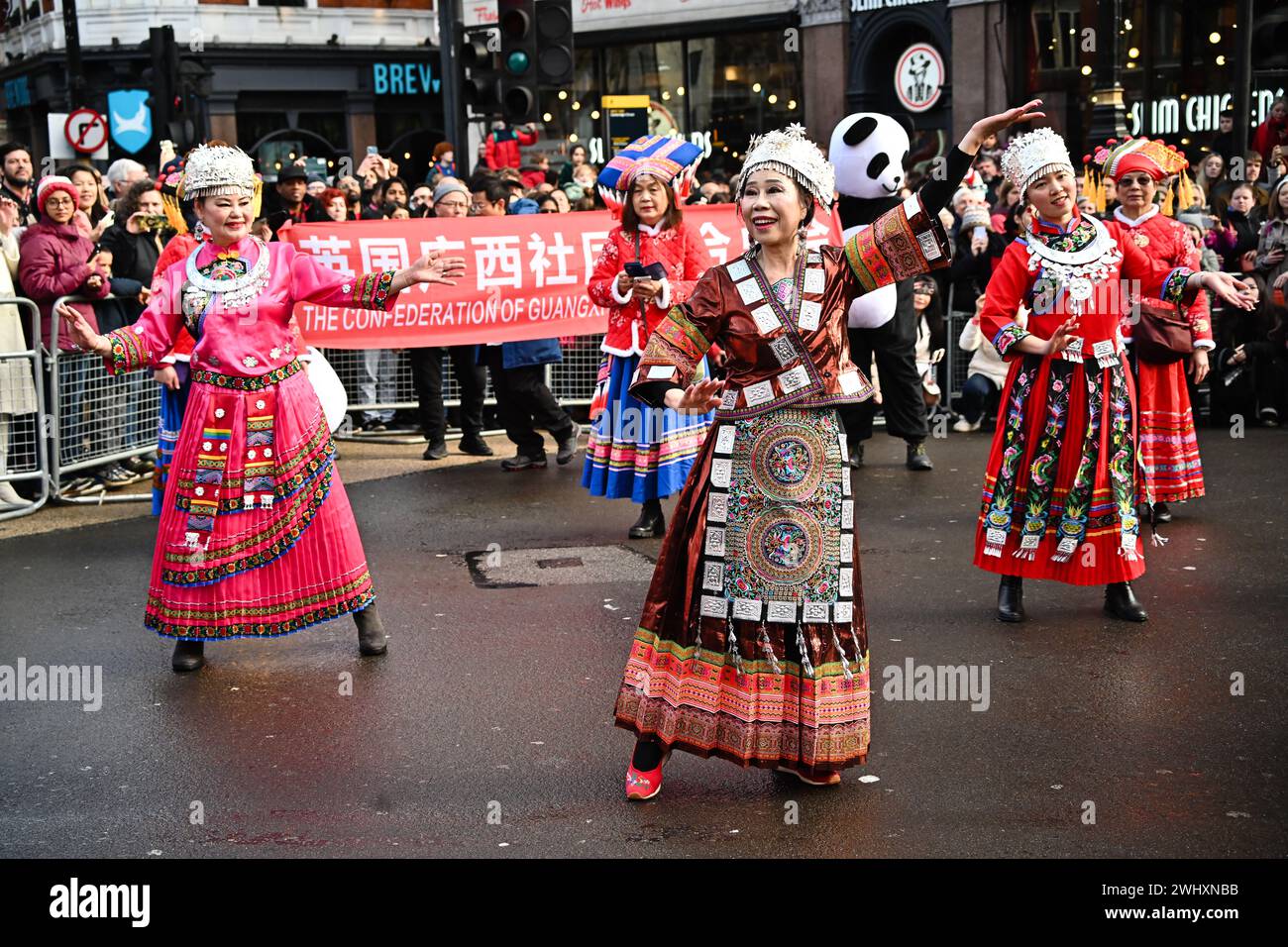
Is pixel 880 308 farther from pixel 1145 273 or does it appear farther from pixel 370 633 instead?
pixel 370 633

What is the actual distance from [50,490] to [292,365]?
4.67 meters

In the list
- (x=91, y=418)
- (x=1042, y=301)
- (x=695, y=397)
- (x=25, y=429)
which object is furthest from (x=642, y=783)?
(x=91, y=418)

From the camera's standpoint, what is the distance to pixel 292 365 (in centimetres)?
638

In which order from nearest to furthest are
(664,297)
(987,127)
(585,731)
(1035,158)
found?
(987,127)
(585,731)
(1035,158)
(664,297)

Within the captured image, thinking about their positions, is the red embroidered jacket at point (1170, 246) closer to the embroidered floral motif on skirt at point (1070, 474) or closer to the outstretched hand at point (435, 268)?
the embroidered floral motif on skirt at point (1070, 474)

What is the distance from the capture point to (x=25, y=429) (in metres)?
10.2

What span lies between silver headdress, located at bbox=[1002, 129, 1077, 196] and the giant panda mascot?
112 inches

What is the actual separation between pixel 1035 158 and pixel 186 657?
12.9 feet

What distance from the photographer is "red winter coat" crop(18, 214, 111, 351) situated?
33.0 feet

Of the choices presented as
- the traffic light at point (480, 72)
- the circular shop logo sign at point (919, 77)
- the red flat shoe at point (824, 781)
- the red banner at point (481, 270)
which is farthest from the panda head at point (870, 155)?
the circular shop logo sign at point (919, 77)

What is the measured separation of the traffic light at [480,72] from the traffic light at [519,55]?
0.09m

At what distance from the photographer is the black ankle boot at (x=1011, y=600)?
694 cm

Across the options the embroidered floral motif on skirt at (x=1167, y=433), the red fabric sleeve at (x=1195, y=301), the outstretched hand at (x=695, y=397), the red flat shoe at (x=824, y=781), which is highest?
the red fabric sleeve at (x=1195, y=301)

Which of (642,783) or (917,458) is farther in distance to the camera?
(917,458)
